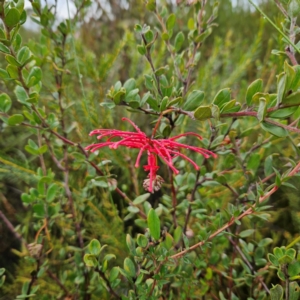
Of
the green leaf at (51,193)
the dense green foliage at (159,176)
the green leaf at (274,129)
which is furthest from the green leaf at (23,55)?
the green leaf at (274,129)

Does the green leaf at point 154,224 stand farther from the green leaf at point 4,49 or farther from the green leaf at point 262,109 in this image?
the green leaf at point 4,49

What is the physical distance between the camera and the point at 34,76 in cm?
58

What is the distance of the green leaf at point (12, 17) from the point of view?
0.45m

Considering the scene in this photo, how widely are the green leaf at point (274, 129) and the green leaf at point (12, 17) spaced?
0.34 meters

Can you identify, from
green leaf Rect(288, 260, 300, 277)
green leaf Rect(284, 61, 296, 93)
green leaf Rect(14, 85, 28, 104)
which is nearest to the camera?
green leaf Rect(284, 61, 296, 93)

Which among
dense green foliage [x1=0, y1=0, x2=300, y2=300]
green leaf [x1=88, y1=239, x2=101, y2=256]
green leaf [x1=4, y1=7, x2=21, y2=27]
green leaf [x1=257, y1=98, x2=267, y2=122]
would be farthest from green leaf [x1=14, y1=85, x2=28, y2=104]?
green leaf [x1=257, y1=98, x2=267, y2=122]

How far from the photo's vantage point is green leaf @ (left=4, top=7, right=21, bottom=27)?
1.49 feet

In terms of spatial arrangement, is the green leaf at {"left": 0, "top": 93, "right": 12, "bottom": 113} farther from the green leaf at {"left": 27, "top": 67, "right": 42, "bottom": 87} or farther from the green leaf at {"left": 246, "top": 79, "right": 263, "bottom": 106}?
the green leaf at {"left": 246, "top": 79, "right": 263, "bottom": 106}

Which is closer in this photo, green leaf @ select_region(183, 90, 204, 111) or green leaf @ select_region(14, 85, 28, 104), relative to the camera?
green leaf @ select_region(183, 90, 204, 111)

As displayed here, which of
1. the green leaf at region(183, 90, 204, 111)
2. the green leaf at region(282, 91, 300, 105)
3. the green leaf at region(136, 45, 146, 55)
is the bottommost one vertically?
the green leaf at region(282, 91, 300, 105)

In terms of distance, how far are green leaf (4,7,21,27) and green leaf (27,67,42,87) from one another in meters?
0.10

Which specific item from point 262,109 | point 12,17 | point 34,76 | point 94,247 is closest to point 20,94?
point 34,76

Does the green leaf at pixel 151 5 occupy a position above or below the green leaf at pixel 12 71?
above

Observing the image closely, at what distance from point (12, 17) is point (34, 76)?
13cm
